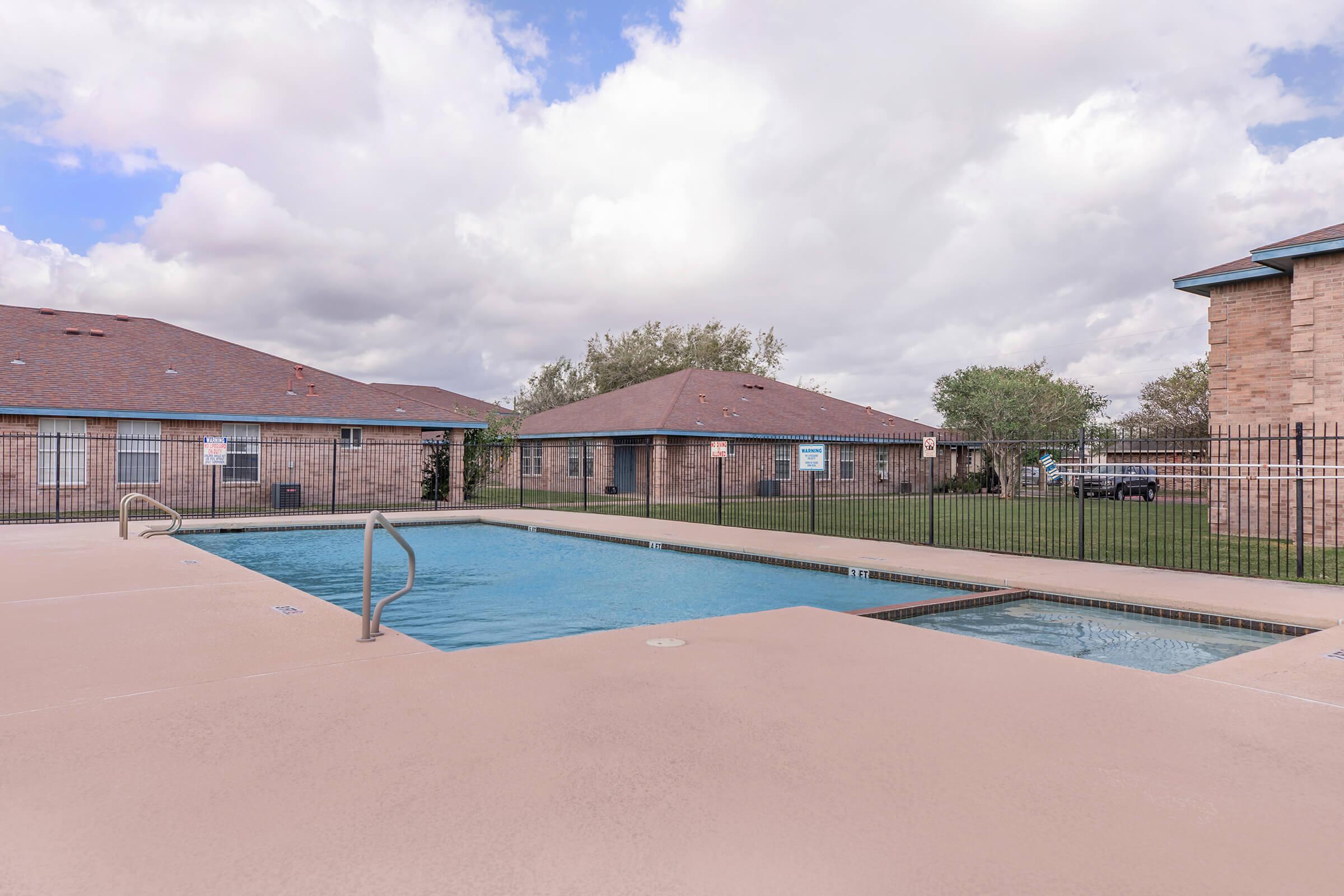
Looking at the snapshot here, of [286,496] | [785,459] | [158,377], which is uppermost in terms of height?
[158,377]

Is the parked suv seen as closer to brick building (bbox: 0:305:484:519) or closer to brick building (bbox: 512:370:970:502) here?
brick building (bbox: 512:370:970:502)

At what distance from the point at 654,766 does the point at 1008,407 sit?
36.8 m

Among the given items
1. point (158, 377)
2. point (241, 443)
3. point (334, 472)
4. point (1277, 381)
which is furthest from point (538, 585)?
point (158, 377)

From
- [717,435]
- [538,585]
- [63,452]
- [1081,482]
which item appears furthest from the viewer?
[717,435]

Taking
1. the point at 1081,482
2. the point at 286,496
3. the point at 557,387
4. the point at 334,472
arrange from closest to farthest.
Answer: the point at 1081,482
the point at 334,472
the point at 286,496
the point at 557,387

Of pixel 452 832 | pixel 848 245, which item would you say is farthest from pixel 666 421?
pixel 452 832

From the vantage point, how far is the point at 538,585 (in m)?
11.1

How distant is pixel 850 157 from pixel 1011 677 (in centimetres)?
1563

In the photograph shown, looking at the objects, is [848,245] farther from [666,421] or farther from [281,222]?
[281,222]

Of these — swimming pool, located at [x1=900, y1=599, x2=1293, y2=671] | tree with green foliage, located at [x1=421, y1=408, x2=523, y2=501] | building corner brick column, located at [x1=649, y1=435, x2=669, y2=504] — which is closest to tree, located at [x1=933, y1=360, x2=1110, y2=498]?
building corner brick column, located at [x1=649, y1=435, x2=669, y2=504]

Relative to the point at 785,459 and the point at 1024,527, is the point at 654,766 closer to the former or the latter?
the point at 1024,527

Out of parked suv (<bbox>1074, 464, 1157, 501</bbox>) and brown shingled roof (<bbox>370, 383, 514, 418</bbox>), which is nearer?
parked suv (<bbox>1074, 464, 1157, 501</bbox>)

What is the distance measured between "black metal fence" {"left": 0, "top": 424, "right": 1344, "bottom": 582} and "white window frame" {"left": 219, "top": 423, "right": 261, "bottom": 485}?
3.4 inches

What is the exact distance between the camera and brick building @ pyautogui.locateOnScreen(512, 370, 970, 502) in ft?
95.8
